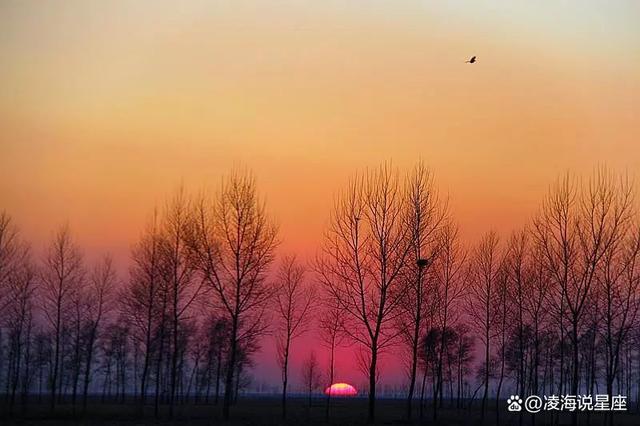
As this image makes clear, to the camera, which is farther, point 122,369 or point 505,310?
point 122,369

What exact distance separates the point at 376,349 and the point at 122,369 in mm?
63389

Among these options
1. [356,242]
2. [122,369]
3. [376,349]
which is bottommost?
[122,369]

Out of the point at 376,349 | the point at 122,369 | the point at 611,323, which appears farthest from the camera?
the point at 122,369

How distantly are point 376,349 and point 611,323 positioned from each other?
1280cm

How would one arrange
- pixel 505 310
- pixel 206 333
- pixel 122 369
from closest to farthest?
pixel 505 310
pixel 206 333
pixel 122 369

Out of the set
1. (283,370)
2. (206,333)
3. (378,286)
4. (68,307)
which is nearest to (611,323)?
(378,286)

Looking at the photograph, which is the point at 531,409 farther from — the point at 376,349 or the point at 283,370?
the point at 283,370

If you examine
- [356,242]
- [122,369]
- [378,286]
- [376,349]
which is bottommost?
[122,369]

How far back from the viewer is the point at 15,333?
51.8 metres

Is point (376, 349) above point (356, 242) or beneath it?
beneath

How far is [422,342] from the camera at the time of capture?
4603 cm

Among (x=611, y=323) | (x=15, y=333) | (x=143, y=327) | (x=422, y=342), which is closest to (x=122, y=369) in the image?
(x=15, y=333)

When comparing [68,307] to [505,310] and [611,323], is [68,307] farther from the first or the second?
[611,323]

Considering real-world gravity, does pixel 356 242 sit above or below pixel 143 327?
above
